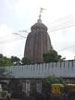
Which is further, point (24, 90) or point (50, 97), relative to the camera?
point (24, 90)

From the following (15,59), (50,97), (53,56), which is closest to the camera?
(50,97)

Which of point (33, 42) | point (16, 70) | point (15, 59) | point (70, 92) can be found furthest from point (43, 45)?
point (70, 92)

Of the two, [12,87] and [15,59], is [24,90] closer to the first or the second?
[12,87]

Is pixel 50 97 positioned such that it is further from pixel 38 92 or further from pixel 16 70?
pixel 16 70

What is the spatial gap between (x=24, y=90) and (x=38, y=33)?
44.7m

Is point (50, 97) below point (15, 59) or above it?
below

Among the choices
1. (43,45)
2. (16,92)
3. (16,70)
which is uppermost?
(43,45)

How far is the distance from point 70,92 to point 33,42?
53.4 metres

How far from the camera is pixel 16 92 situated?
110 feet

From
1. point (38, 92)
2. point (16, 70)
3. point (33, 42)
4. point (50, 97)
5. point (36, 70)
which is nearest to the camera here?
point (50, 97)

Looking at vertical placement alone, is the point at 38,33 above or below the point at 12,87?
above

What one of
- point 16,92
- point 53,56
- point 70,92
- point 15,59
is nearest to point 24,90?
point 16,92

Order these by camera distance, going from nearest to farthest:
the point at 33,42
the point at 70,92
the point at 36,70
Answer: the point at 70,92, the point at 36,70, the point at 33,42

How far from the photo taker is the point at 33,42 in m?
75.4
